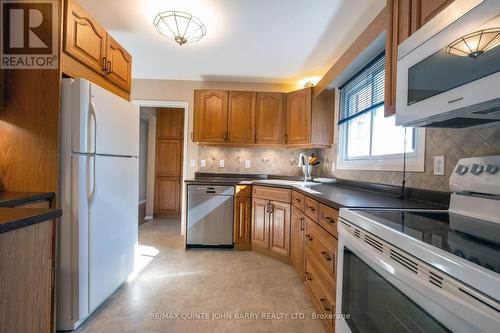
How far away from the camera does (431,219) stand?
3.34 feet

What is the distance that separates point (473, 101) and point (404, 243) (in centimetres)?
51

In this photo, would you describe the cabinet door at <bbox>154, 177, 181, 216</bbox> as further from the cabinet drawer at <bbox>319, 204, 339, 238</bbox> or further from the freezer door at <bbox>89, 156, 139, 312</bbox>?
the cabinet drawer at <bbox>319, 204, 339, 238</bbox>

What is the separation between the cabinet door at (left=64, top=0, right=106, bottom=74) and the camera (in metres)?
1.54

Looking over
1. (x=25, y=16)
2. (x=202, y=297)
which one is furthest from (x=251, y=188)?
(x=25, y=16)

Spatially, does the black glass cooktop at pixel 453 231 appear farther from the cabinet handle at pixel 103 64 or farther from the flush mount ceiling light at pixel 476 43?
the cabinet handle at pixel 103 64

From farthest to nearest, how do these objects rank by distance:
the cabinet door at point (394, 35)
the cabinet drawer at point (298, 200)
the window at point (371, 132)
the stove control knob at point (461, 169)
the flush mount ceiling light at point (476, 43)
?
the cabinet drawer at point (298, 200) → the window at point (371, 132) → the cabinet door at point (394, 35) → the stove control knob at point (461, 169) → the flush mount ceiling light at point (476, 43)

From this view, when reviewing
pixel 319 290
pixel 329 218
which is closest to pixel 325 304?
pixel 319 290

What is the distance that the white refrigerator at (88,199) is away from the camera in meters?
1.54

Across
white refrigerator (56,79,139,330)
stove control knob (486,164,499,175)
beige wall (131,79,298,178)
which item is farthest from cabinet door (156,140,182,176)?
stove control knob (486,164,499,175)

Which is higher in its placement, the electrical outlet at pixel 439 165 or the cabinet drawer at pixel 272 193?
the electrical outlet at pixel 439 165

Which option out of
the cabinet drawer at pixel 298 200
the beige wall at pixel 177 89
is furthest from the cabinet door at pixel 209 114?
the cabinet drawer at pixel 298 200

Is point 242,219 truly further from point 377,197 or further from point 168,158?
point 168,158

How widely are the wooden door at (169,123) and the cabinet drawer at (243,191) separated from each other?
240 cm

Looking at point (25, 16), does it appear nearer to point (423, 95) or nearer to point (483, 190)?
point (423, 95)
